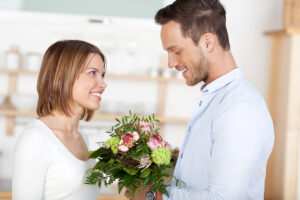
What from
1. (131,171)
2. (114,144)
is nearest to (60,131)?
(114,144)

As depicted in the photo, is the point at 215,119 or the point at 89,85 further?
the point at 89,85

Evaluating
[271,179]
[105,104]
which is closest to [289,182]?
[271,179]

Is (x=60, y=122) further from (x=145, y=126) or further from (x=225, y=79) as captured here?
(x=225, y=79)

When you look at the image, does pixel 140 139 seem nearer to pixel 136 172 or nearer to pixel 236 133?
Result: pixel 136 172

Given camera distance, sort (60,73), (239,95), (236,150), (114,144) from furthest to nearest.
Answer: (60,73), (114,144), (239,95), (236,150)

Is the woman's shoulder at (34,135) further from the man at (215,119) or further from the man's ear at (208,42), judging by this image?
the man's ear at (208,42)

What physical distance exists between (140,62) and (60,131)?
272cm

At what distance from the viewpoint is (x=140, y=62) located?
4.50 meters

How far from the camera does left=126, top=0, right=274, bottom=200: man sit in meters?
1.45

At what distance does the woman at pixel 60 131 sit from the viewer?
5.33 ft

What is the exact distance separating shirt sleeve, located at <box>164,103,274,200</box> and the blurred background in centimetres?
268

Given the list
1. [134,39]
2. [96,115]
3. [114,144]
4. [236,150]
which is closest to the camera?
[236,150]

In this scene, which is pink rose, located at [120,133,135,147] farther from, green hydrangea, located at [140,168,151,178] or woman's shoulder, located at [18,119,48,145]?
woman's shoulder, located at [18,119,48,145]

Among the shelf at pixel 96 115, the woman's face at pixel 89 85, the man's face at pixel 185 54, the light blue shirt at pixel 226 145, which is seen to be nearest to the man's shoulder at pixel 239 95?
the light blue shirt at pixel 226 145
